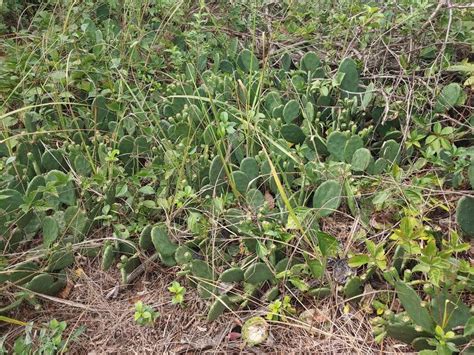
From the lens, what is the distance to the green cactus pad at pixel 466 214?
162cm

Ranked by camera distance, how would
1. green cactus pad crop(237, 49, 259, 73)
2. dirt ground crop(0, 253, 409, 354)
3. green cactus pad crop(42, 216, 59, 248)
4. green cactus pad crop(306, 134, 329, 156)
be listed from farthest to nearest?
green cactus pad crop(237, 49, 259, 73)
green cactus pad crop(306, 134, 329, 156)
green cactus pad crop(42, 216, 59, 248)
dirt ground crop(0, 253, 409, 354)

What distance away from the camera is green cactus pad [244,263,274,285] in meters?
1.61

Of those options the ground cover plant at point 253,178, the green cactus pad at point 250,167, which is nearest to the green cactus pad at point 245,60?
the ground cover plant at point 253,178

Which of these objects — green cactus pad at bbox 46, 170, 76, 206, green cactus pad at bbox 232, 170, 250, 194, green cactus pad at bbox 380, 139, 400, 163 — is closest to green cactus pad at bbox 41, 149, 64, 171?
green cactus pad at bbox 46, 170, 76, 206

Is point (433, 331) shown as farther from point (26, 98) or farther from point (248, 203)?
point (26, 98)

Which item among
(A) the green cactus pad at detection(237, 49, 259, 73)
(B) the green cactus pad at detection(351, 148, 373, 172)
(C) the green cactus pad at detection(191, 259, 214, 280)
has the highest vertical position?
(A) the green cactus pad at detection(237, 49, 259, 73)

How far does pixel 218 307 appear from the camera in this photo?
1.60 meters

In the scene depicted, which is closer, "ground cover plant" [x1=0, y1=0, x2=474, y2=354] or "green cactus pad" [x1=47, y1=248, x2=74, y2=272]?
"ground cover plant" [x1=0, y1=0, x2=474, y2=354]

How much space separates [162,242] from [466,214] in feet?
3.03

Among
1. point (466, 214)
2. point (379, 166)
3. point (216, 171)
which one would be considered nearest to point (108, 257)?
point (216, 171)

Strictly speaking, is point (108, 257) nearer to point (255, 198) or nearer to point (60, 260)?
point (60, 260)

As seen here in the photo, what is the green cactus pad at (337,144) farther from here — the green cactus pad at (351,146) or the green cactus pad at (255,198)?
the green cactus pad at (255,198)

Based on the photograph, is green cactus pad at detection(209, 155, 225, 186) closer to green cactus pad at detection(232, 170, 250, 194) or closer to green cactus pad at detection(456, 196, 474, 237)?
green cactus pad at detection(232, 170, 250, 194)

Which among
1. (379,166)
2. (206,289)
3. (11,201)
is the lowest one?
(206,289)
